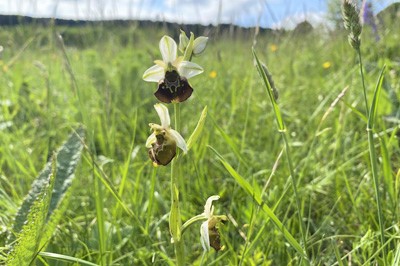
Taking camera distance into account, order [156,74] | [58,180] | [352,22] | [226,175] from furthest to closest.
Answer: [226,175]
[58,180]
[156,74]
[352,22]

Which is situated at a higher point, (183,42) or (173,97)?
(183,42)

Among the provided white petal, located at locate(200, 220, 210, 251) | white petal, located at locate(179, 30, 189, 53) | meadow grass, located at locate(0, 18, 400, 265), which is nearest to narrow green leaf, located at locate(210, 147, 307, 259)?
meadow grass, located at locate(0, 18, 400, 265)

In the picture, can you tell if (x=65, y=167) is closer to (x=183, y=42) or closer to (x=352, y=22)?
(x=183, y=42)

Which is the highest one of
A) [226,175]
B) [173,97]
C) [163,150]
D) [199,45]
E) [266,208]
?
[199,45]

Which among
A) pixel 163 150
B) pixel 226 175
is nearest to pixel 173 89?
pixel 163 150

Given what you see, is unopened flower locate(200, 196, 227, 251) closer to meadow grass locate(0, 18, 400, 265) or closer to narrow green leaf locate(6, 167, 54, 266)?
meadow grass locate(0, 18, 400, 265)

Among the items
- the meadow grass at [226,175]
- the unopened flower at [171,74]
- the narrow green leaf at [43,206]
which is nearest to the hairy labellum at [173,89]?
the unopened flower at [171,74]

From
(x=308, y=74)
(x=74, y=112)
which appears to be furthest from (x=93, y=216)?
(x=308, y=74)
